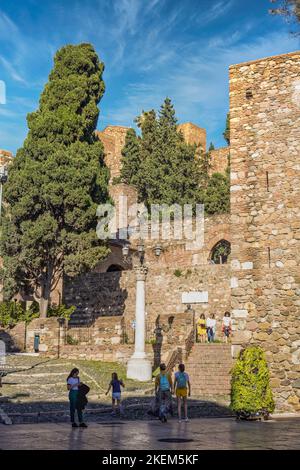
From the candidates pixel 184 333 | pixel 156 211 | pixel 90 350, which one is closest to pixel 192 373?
pixel 184 333

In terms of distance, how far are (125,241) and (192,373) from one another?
17.3 meters

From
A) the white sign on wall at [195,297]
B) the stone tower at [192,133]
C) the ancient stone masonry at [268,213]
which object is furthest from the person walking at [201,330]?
the stone tower at [192,133]

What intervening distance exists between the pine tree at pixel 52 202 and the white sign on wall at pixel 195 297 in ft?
15.1

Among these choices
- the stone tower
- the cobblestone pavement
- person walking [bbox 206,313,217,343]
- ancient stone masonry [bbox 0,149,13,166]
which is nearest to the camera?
the cobblestone pavement

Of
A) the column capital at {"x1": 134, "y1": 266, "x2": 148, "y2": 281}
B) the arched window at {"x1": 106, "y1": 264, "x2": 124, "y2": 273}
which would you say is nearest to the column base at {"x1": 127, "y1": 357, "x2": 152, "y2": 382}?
the column capital at {"x1": 134, "y1": 266, "x2": 148, "y2": 281}

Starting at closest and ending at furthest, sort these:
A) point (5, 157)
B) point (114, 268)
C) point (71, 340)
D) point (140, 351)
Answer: point (140, 351)
point (71, 340)
point (114, 268)
point (5, 157)

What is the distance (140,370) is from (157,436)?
35.7 ft

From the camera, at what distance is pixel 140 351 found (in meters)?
20.4

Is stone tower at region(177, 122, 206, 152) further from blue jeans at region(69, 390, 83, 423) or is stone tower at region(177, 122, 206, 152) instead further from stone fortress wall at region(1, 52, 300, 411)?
blue jeans at region(69, 390, 83, 423)

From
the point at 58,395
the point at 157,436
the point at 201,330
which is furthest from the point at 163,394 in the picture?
the point at 201,330

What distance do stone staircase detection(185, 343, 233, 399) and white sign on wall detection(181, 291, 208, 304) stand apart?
601 centimetres

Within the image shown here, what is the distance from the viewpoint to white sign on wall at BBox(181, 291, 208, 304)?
2833cm

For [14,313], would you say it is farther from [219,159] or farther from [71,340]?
[219,159]

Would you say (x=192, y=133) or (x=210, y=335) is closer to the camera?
(x=210, y=335)
